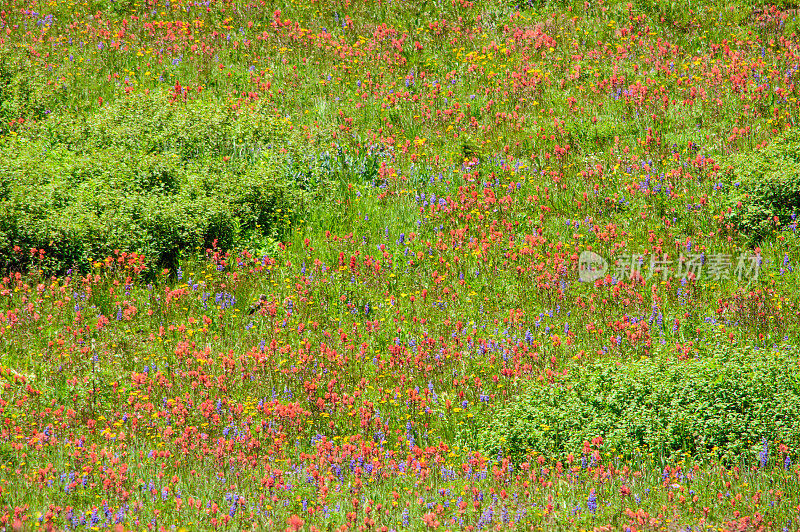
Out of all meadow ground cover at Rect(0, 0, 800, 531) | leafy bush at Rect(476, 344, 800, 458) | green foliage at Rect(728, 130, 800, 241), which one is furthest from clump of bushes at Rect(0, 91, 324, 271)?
green foliage at Rect(728, 130, 800, 241)

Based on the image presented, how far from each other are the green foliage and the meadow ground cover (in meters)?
0.05

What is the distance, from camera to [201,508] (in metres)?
5.56

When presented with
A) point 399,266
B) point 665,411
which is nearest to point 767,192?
point 399,266

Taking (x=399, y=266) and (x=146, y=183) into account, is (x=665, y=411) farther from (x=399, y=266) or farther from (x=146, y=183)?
(x=146, y=183)

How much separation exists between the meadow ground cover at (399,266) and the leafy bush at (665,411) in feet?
0.11

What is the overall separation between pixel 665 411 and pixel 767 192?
4.93 m

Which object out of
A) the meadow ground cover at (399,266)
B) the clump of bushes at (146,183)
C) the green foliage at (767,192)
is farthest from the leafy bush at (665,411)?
the clump of bushes at (146,183)

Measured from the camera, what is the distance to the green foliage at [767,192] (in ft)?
33.1

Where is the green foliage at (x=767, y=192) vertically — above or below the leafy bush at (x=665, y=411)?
above

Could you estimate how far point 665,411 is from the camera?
655cm

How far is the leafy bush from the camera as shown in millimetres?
6426

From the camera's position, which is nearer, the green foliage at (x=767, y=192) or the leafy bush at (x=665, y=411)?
the leafy bush at (x=665, y=411)

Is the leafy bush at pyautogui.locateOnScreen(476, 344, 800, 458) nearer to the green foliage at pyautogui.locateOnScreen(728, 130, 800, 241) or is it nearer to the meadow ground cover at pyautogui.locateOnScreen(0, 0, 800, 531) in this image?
the meadow ground cover at pyautogui.locateOnScreen(0, 0, 800, 531)

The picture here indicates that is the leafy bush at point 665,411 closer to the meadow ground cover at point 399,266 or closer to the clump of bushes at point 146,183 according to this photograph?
the meadow ground cover at point 399,266
